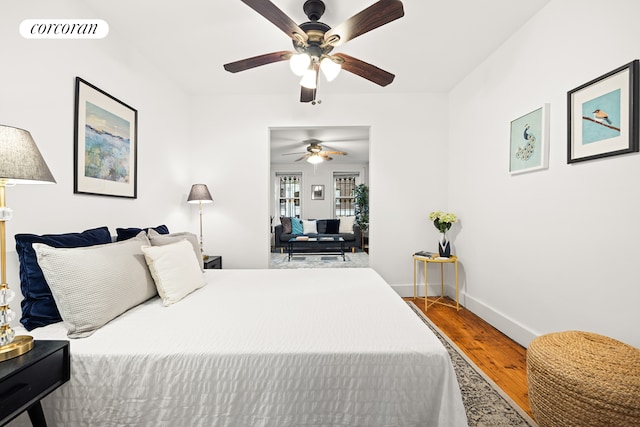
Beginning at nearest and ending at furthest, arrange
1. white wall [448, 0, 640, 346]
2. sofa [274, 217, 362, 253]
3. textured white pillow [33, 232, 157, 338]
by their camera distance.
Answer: textured white pillow [33, 232, 157, 338], white wall [448, 0, 640, 346], sofa [274, 217, 362, 253]

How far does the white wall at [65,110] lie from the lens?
5.25 ft

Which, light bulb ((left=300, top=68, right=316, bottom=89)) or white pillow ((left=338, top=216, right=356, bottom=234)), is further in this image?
white pillow ((left=338, top=216, right=356, bottom=234))

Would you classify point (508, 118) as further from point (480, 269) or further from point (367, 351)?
point (367, 351)

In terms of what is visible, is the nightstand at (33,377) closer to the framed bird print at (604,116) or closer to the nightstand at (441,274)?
the framed bird print at (604,116)

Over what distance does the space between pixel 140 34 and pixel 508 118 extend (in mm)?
3261

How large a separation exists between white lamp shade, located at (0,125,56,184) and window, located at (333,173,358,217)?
7777 millimetres

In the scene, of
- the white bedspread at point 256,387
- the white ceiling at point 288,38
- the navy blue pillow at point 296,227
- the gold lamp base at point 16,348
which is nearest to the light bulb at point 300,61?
the white ceiling at point 288,38

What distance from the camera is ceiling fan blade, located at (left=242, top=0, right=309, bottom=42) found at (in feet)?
5.02

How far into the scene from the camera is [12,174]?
42.8 inches

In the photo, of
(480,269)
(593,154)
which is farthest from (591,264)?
(480,269)

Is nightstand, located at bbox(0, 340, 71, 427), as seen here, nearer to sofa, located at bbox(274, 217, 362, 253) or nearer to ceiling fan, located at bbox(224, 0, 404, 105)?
ceiling fan, located at bbox(224, 0, 404, 105)

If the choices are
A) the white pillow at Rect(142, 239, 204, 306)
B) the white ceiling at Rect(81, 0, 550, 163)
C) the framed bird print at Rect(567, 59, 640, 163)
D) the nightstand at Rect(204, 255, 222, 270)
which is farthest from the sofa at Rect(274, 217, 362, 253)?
the framed bird print at Rect(567, 59, 640, 163)

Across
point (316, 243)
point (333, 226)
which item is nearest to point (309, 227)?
point (333, 226)

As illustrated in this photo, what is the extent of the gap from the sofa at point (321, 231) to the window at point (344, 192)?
3.56 feet
